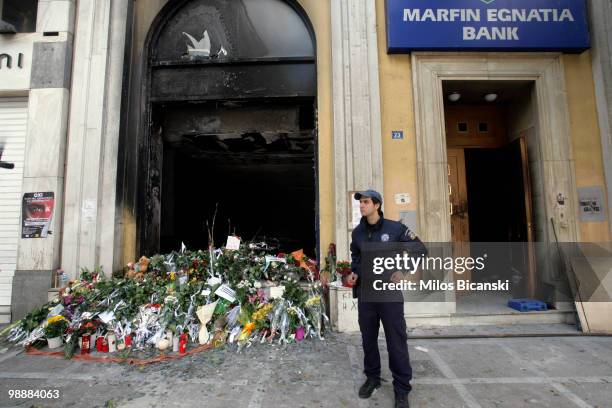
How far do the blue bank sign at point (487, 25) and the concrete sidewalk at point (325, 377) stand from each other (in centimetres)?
489

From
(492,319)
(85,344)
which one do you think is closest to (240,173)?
(85,344)

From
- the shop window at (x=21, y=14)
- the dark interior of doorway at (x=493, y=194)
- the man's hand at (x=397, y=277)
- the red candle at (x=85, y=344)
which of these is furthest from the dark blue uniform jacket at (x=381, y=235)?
the shop window at (x=21, y=14)

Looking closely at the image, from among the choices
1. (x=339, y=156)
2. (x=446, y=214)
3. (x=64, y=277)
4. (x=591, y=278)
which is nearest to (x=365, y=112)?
(x=339, y=156)

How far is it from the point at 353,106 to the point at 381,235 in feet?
10.5

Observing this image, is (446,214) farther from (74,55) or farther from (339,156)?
(74,55)

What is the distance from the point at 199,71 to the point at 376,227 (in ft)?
16.9

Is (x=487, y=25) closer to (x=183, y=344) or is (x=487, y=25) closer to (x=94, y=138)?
(x=183, y=344)

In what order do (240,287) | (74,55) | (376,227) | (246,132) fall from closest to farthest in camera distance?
(376,227) < (240,287) < (74,55) < (246,132)

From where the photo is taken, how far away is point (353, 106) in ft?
18.7

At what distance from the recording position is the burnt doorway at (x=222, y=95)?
→ 6.41m

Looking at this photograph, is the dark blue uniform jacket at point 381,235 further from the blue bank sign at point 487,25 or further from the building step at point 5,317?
the building step at point 5,317

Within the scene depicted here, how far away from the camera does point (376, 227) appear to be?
129 inches

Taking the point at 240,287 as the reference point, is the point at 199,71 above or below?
above

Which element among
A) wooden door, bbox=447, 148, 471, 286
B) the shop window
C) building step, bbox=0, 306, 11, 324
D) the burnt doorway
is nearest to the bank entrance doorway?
wooden door, bbox=447, 148, 471, 286
